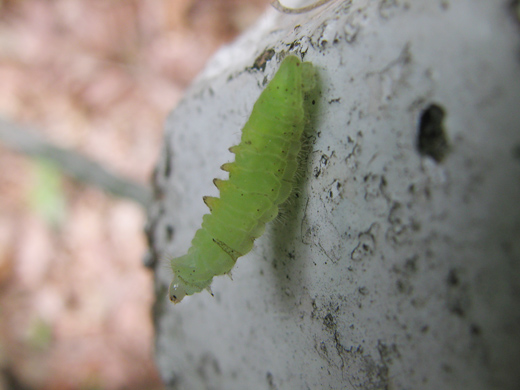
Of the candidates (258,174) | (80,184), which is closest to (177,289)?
(258,174)

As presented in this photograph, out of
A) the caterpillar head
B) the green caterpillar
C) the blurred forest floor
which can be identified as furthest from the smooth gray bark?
the blurred forest floor

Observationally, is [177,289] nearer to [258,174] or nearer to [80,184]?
[258,174]

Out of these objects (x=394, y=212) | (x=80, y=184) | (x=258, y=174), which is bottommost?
(x=394, y=212)

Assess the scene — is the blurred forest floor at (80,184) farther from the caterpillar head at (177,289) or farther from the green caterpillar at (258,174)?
the green caterpillar at (258,174)

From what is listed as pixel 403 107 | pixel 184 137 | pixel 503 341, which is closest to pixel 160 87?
pixel 184 137

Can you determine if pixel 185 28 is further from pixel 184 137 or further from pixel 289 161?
pixel 289 161

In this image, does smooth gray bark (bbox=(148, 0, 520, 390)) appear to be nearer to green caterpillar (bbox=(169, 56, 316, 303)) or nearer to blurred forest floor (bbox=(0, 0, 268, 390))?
green caterpillar (bbox=(169, 56, 316, 303))
